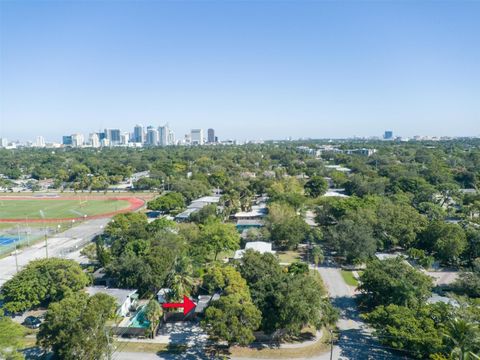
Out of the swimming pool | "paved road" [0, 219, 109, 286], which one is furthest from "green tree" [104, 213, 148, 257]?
the swimming pool

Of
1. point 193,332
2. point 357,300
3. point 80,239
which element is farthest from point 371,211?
point 80,239

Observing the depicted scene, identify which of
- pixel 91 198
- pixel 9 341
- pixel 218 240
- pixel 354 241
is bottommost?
pixel 91 198

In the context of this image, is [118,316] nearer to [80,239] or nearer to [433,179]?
→ [80,239]

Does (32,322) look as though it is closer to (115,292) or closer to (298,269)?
(115,292)

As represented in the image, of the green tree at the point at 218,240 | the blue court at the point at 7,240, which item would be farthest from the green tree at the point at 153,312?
the blue court at the point at 7,240

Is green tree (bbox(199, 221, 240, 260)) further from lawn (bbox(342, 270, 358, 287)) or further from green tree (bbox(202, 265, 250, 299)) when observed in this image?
lawn (bbox(342, 270, 358, 287))

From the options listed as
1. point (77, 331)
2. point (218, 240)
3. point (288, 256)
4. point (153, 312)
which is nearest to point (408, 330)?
point (153, 312)

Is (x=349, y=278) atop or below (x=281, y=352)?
atop

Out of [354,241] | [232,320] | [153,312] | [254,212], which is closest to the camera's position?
[232,320]

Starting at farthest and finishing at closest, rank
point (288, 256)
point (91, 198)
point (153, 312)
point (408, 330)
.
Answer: point (91, 198) < point (288, 256) < point (153, 312) < point (408, 330)
